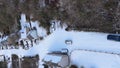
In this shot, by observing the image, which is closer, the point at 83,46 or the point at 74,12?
the point at 74,12

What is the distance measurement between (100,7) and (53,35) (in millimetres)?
2654

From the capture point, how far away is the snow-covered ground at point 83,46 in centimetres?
1351

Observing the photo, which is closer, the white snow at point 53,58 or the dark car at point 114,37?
the dark car at point 114,37

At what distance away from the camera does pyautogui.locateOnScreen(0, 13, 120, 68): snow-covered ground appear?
44.3 feet

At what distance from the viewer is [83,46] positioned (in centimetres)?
1420

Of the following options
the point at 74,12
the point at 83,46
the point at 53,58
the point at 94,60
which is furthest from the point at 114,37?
the point at 53,58

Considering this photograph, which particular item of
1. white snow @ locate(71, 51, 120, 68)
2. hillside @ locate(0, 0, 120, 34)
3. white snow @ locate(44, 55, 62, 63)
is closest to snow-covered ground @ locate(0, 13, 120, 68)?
white snow @ locate(71, 51, 120, 68)

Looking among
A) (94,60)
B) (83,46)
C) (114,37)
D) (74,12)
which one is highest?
(74,12)

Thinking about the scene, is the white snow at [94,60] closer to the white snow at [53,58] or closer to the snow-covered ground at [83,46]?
the snow-covered ground at [83,46]

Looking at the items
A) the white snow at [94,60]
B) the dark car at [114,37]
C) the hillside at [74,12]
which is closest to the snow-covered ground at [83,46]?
the white snow at [94,60]

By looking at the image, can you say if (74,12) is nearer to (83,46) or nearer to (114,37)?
(83,46)

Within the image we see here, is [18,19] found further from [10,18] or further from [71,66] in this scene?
[71,66]

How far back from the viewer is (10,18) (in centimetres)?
1612

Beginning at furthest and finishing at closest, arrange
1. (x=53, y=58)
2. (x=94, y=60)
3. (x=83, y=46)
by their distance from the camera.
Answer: (x=53, y=58) < (x=83, y=46) < (x=94, y=60)
